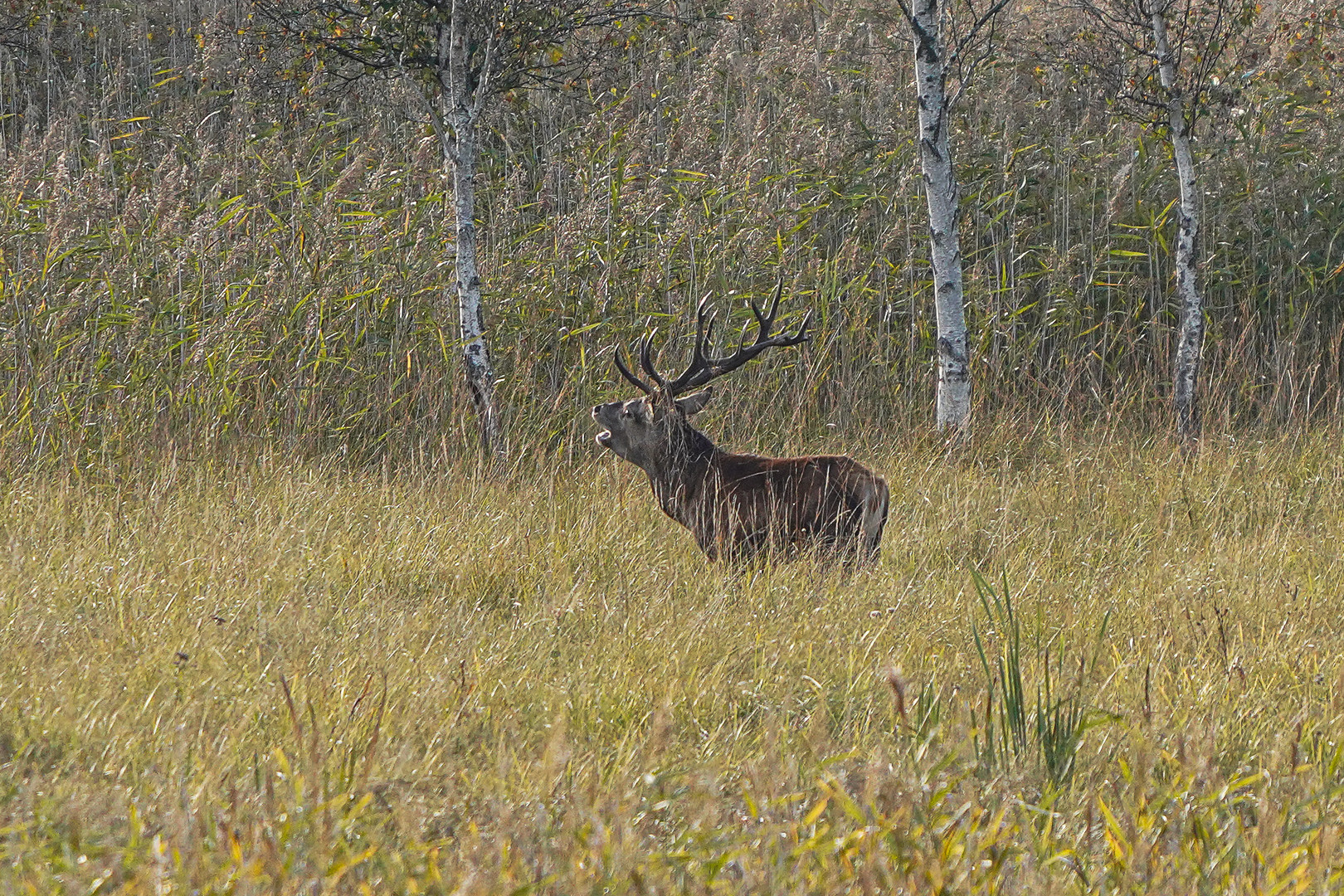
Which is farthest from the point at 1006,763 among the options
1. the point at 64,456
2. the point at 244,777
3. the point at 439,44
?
the point at 439,44

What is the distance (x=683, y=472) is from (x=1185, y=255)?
3.96m

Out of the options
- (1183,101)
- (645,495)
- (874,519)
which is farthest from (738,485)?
(1183,101)

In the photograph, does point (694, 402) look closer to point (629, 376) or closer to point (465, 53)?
point (629, 376)

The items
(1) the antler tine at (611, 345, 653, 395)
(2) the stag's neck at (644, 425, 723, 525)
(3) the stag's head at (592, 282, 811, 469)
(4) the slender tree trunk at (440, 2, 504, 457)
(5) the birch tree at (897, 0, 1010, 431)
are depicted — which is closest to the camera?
(2) the stag's neck at (644, 425, 723, 525)

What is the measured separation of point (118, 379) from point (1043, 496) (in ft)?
15.9

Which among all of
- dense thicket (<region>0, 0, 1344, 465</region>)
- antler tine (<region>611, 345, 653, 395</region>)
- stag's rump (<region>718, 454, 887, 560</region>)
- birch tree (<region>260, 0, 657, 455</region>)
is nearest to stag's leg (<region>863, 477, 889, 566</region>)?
stag's rump (<region>718, 454, 887, 560</region>)

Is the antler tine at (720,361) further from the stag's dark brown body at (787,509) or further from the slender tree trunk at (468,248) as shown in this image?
the slender tree trunk at (468,248)

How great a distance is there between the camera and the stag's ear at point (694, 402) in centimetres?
618

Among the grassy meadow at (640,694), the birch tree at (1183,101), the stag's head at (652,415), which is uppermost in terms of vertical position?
the birch tree at (1183,101)

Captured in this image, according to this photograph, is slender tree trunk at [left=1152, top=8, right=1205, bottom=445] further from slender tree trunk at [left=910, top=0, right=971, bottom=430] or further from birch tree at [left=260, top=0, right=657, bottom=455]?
birch tree at [left=260, top=0, right=657, bottom=455]

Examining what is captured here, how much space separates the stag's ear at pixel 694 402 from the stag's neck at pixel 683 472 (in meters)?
0.08

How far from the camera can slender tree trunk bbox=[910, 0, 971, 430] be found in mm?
7926

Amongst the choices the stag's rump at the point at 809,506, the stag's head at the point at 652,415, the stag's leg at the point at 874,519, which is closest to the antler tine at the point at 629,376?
the stag's head at the point at 652,415

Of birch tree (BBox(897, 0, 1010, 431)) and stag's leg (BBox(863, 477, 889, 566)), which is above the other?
birch tree (BBox(897, 0, 1010, 431))
